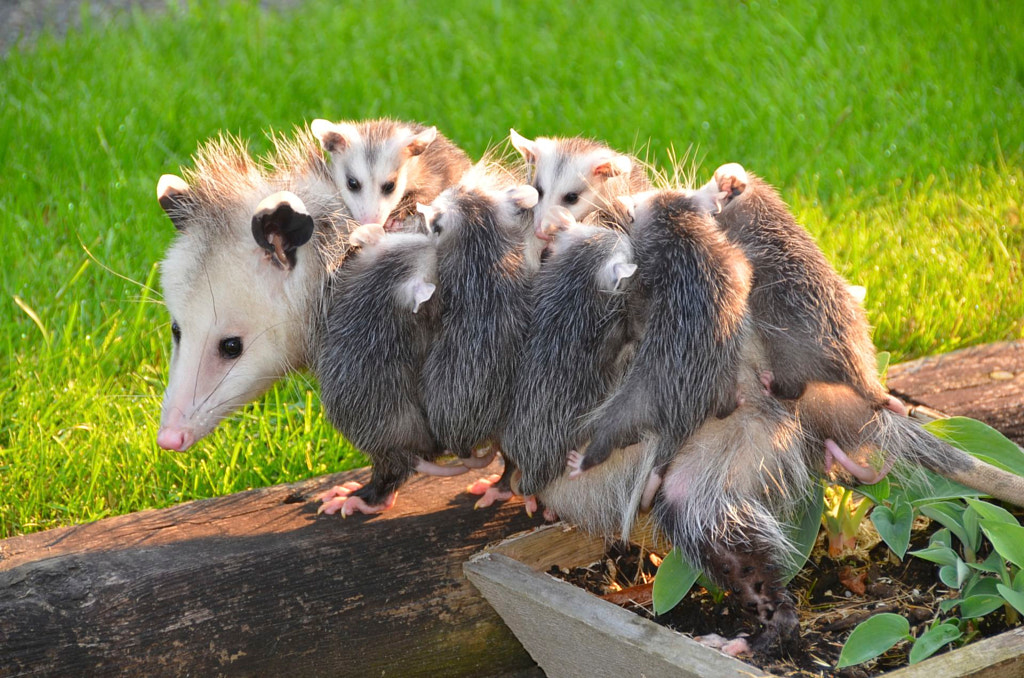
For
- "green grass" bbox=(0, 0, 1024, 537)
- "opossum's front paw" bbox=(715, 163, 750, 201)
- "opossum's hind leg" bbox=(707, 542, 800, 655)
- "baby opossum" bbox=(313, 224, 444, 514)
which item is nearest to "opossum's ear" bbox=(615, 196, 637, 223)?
"opossum's front paw" bbox=(715, 163, 750, 201)

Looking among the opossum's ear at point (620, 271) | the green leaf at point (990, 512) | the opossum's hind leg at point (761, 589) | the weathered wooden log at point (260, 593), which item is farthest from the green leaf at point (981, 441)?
the weathered wooden log at point (260, 593)

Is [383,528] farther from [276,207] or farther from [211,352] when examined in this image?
[276,207]

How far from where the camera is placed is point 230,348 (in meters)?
2.15

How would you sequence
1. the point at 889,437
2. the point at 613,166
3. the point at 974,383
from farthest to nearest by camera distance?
the point at 974,383 → the point at 613,166 → the point at 889,437

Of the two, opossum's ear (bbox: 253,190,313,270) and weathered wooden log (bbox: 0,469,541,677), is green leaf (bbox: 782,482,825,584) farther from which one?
opossum's ear (bbox: 253,190,313,270)

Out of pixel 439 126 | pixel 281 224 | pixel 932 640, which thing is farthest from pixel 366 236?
pixel 439 126

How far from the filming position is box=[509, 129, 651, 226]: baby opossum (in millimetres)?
2236

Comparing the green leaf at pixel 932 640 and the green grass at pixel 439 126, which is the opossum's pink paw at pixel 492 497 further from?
the green leaf at pixel 932 640

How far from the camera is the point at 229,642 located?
2.03m

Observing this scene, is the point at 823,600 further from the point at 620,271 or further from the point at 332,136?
the point at 332,136

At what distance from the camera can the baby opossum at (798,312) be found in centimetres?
188

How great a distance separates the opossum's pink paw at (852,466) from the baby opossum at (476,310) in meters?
0.59

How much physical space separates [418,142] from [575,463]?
0.87 metres

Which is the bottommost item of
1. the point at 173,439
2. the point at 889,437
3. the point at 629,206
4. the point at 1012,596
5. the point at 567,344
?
the point at 1012,596
